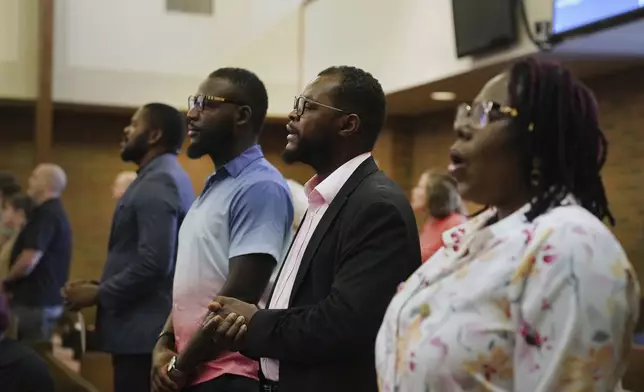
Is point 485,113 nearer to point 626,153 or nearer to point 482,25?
point 482,25

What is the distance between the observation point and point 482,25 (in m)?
4.59

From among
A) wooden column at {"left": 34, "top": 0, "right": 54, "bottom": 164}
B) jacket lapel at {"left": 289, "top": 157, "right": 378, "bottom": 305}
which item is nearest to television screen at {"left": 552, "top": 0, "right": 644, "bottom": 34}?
jacket lapel at {"left": 289, "top": 157, "right": 378, "bottom": 305}

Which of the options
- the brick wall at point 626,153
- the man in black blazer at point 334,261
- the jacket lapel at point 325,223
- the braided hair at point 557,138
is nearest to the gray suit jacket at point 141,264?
the man in black blazer at point 334,261

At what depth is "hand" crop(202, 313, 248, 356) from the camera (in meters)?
1.77

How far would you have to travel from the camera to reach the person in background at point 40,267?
186 inches

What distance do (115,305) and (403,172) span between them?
4768 millimetres

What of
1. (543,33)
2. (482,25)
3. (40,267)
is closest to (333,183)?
(543,33)

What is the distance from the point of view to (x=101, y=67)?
6.84 m

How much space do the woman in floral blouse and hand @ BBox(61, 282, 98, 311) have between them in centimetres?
164

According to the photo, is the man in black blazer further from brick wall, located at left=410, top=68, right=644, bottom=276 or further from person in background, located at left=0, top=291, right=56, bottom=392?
brick wall, located at left=410, top=68, right=644, bottom=276

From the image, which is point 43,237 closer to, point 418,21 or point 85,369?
point 85,369

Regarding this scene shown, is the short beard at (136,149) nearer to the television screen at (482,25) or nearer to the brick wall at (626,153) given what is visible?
the television screen at (482,25)

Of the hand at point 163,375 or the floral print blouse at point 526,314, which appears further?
the hand at point 163,375

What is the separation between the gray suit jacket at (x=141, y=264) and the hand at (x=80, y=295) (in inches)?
1.9
